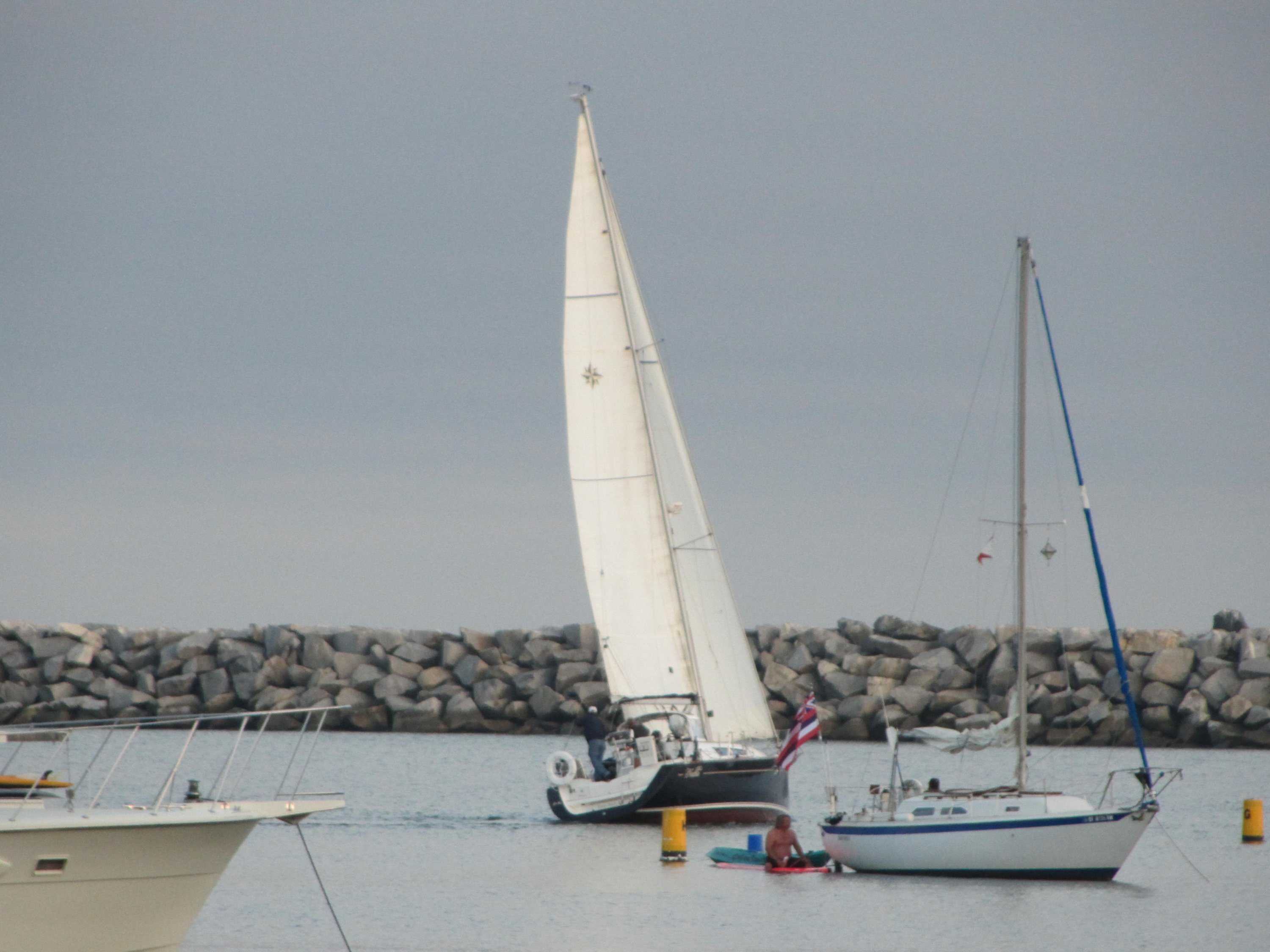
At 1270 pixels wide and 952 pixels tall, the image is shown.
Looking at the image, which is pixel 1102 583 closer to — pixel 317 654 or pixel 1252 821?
pixel 1252 821

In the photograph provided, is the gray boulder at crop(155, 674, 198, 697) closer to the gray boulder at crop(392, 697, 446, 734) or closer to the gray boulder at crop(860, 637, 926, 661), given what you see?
the gray boulder at crop(392, 697, 446, 734)

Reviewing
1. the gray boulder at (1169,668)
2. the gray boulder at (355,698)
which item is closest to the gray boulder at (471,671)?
the gray boulder at (355,698)

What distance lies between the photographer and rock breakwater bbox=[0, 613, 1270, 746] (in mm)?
51750

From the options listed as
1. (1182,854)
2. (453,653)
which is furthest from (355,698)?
(1182,854)

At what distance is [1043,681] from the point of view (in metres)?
52.7

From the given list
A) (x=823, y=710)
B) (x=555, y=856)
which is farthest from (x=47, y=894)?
(x=823, y=710)

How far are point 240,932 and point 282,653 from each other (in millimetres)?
42409

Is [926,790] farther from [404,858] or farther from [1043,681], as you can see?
[1043,681]

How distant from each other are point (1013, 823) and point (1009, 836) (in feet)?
0.64

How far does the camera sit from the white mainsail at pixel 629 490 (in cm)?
3053

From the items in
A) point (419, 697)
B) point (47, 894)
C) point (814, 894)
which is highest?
point (47, 894)

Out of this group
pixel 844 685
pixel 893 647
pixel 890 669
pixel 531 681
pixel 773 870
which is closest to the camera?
pixel 773 870

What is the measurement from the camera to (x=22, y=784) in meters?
15.5

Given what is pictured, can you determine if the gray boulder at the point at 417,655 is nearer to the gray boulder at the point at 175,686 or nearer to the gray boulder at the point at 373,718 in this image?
the gray boulder at the point at 373,718
